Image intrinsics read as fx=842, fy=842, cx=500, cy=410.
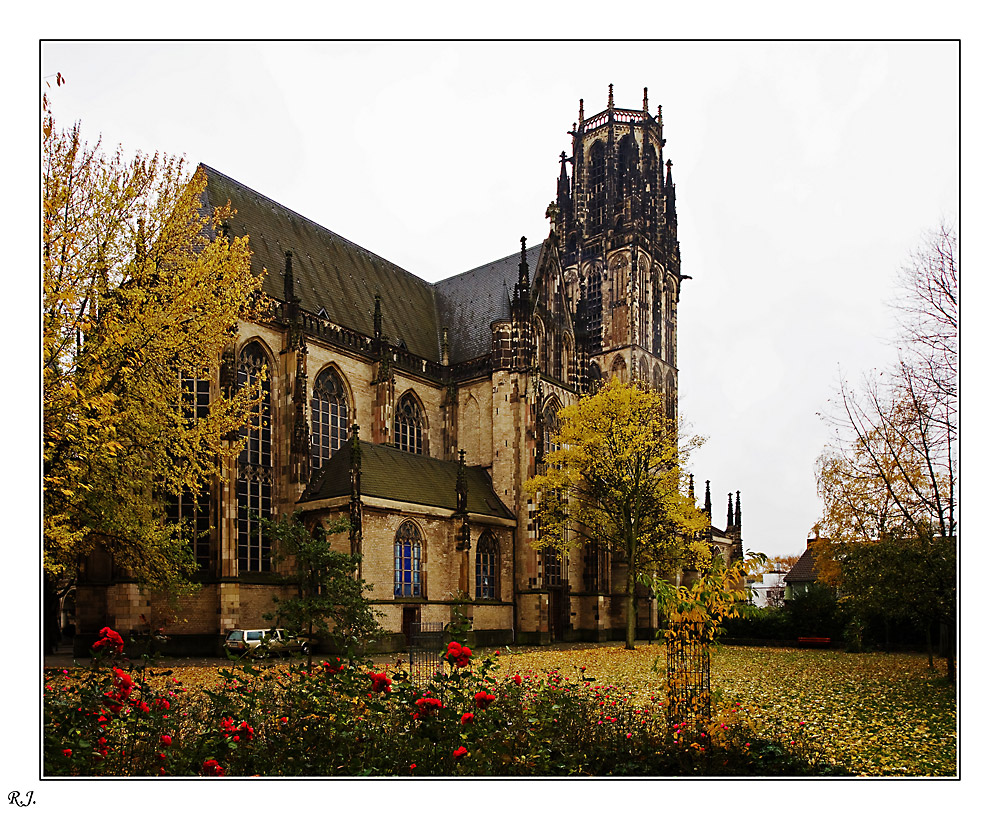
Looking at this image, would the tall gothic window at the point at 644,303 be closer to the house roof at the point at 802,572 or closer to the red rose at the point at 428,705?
the house roof at the point at 802,572

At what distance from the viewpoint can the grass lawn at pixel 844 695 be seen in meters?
10.5

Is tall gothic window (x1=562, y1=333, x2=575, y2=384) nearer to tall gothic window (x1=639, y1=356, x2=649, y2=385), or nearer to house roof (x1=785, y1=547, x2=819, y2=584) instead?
tall gothic window (x1=639, y1=356, x2=649, y2=385)

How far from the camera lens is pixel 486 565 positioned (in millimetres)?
36844

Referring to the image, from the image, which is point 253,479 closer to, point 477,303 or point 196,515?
point 196,515

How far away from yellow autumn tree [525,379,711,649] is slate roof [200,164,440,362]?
36.3 feet

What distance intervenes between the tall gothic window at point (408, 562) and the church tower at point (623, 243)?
19.7m

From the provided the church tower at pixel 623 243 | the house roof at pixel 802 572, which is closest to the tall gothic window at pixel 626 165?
the church tower at pixel 623 243

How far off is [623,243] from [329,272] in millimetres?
20326

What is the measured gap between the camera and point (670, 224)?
56250 mm

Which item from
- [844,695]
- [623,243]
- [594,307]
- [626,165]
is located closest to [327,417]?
[594,307]

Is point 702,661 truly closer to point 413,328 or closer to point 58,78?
point 58,78

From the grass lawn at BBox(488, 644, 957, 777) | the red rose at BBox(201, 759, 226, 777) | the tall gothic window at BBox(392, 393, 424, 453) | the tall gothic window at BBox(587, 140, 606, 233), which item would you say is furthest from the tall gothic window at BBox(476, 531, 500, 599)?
the red rose at BBox(201, 759, 226, 777)

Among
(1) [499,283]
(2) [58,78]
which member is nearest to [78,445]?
(2) [58,78]

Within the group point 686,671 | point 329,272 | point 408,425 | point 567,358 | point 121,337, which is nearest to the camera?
point 686,671
